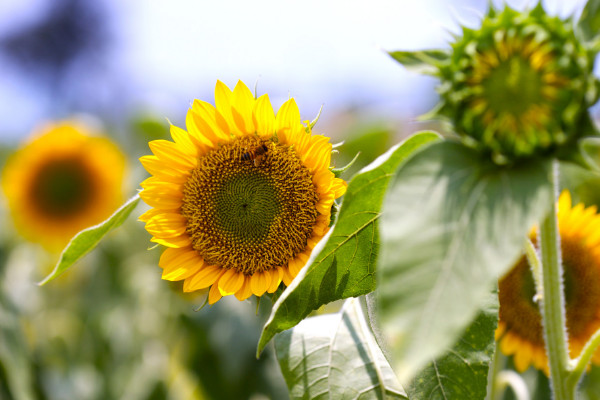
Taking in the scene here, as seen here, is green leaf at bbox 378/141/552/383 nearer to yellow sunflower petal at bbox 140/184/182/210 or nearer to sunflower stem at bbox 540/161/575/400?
sunflower stem at bbox 540/161/575/400

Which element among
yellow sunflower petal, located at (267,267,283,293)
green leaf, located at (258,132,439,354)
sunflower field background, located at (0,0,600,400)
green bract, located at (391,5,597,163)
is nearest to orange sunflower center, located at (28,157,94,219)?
sunflower field background, located at (0,0,600,400)

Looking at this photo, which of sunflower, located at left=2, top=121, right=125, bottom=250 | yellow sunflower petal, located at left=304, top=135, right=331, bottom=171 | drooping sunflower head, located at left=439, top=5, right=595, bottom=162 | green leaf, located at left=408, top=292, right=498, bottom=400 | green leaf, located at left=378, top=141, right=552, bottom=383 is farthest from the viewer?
sunflower, located at left=2, top=121, right=125, bottom=250

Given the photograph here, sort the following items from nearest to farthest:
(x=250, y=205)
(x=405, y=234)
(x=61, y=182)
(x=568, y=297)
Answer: (x=405, y=234) → (x=250, y=205) → (x=568, y=297) → (x=61, y=182)

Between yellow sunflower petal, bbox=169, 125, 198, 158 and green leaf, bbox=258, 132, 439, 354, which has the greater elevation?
yellow sunflower petal, bbox=169, 125, 198, 158

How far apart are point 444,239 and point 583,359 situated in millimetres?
275

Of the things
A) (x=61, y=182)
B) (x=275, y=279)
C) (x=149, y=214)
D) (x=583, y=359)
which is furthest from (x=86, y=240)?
(x=61, y=182)

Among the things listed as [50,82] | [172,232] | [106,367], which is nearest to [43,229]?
[106,367]

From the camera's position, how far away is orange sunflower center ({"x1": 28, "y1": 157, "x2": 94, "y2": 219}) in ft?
7.59

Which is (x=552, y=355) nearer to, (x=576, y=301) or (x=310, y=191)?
(x=310, y=191)

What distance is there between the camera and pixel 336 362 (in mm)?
772

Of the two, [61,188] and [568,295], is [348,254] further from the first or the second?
[61,188]

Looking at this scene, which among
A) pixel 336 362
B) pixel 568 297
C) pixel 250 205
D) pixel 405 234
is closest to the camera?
Answer: pixel 405 234

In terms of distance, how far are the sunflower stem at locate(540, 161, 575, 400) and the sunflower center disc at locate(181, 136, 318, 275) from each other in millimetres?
321

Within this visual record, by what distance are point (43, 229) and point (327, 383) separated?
6.40 feet
